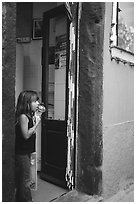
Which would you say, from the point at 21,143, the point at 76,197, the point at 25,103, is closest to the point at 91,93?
the point at 25,103

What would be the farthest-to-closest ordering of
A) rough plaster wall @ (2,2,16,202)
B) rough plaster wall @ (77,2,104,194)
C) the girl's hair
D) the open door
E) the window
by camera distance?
the open door < the window < rough plaster wall @ (77,2,104,194) < the girl's hair < rough plaster wall @ (2,2,16,202)

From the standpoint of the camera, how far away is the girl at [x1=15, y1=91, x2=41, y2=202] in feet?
11.7

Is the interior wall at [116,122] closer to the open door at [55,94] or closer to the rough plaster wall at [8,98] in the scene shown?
the open door at [55,94]

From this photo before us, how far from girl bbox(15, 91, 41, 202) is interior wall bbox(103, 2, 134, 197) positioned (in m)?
1.11

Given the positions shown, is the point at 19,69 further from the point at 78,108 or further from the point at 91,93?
the point at 91,93

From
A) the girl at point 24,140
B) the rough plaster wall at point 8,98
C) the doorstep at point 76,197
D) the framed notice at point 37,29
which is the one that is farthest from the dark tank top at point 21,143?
the framed notice at point 37,29

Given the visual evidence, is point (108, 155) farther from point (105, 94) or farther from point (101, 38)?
point (101, 38)

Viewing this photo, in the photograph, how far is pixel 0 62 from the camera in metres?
2.47

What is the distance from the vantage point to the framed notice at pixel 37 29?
5406 millimetres

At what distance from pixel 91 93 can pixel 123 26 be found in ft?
5.06

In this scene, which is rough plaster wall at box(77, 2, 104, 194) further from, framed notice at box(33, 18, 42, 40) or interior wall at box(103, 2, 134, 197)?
framed notice at box(33, 18, 42, 40)

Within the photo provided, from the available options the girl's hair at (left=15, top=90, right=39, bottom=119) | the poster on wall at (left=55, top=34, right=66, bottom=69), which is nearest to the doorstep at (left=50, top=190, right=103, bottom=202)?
the girl's hair at (left=15, top=90, right=39, bottom=119)

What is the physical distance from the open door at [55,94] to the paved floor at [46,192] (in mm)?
94

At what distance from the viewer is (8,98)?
254 cm
